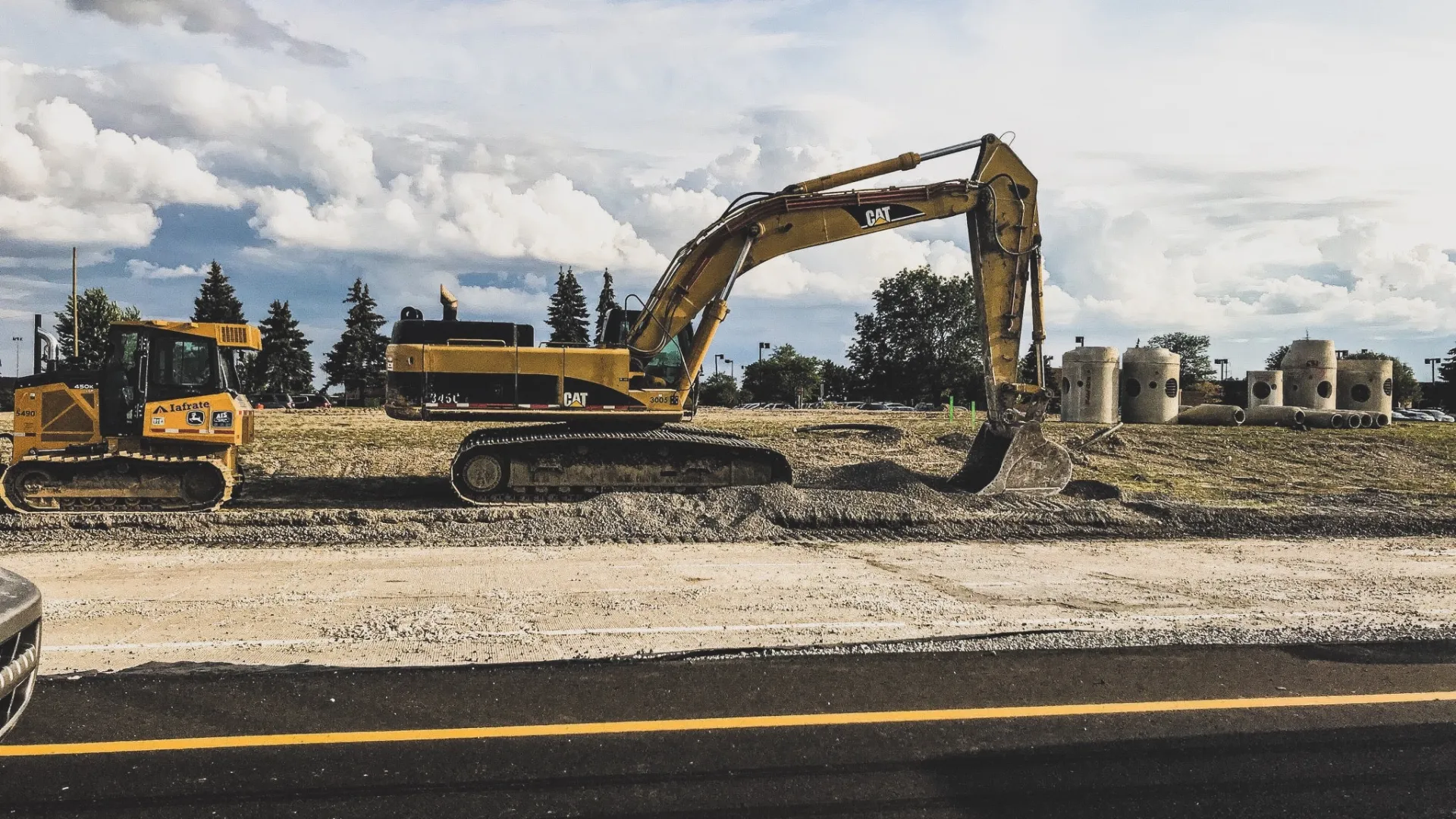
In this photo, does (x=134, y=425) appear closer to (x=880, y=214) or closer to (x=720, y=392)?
(x=880, y=214)

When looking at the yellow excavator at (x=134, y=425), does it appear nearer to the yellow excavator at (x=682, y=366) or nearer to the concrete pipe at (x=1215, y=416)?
the yellow excavator at (x=682, y=366)

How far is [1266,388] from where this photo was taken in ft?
113

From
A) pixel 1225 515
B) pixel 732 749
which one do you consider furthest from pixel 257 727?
pixel 1225 515

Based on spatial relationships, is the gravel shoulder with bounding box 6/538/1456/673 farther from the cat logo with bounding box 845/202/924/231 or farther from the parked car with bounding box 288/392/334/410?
the parked car with bounding box 288/392/334/410

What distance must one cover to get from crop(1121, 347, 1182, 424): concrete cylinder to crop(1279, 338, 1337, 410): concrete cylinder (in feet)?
16.1

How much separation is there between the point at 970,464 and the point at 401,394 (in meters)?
8.57

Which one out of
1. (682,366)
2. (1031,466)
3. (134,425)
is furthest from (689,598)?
(134,425)

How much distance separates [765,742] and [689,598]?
358cm

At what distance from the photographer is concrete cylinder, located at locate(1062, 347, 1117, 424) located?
3256cm

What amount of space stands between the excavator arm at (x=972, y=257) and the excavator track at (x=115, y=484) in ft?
20.2

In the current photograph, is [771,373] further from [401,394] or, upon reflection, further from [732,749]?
[732,749]

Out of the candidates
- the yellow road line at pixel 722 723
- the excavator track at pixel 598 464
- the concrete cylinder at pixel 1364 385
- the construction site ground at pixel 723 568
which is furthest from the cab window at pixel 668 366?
the concrete cylinder at pixel 1364 385

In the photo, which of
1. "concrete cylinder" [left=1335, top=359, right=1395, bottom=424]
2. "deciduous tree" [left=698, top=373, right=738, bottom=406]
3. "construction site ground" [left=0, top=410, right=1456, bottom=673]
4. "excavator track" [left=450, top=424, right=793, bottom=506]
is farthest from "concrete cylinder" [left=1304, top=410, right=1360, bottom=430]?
"deciduous tree" [left=698, top=373, right=738, bottom=406]

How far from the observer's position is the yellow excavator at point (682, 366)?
14.3 meters
